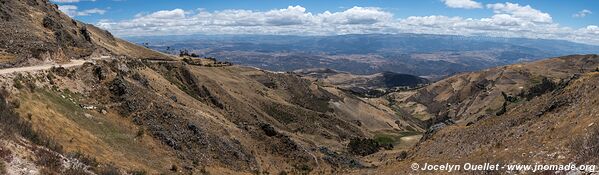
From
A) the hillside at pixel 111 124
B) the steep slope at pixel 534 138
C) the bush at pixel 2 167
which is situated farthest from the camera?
the steep slope at pixel 534 138

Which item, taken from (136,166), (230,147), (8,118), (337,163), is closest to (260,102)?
(337,163)

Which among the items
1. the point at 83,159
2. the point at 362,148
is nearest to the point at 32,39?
the point at 83,159

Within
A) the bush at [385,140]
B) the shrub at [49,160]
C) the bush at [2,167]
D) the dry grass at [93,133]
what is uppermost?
the bush at [2,167]

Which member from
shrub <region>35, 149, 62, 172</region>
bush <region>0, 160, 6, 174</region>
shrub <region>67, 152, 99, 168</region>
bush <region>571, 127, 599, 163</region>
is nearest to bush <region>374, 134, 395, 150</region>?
bush <region>571, 127, 599, 163</region>

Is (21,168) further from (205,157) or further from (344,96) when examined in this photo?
(344,96)

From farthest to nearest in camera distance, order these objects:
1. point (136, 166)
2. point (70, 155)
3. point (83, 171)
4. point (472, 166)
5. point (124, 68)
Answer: point (124, 68), point (136, 166), point (472, 166), point (70, 155), point (83, 171)

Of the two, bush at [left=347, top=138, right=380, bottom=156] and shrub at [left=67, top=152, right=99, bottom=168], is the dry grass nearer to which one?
shrub at [left=67, top=152, right=99, bottom=168]

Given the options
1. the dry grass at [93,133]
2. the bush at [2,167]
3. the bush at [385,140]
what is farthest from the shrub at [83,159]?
the bush at [385,140]

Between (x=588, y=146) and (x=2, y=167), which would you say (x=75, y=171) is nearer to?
(x=2, y=167)

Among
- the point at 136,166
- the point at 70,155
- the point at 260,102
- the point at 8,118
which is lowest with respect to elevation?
the point at 260,102

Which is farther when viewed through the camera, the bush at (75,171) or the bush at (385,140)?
the bush at (385,140)

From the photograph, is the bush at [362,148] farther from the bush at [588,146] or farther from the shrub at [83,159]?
the shrub at [83,159]
